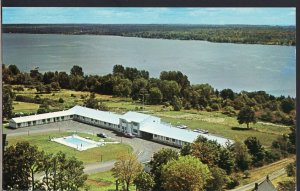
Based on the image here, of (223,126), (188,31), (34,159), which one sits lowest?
(34,159)

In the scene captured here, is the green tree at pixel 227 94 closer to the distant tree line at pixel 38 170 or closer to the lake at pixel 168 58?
the lake at pixel 168 58

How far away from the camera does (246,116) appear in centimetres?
257

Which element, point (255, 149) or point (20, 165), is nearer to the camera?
point (255, 149)

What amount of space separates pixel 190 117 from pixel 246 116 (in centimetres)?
28

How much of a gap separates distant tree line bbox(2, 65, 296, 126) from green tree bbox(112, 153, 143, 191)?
295 millimetres

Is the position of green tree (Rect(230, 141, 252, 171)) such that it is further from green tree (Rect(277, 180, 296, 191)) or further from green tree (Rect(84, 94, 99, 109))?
green tree (Rect(84, 94, 99, 109))

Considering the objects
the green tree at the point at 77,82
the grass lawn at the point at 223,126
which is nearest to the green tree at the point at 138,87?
the grass lawn at the point at 223,126

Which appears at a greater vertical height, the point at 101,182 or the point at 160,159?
the point at 160,159

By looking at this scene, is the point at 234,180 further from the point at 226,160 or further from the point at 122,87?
the point at 122,87

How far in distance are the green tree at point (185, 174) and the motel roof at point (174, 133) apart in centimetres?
10

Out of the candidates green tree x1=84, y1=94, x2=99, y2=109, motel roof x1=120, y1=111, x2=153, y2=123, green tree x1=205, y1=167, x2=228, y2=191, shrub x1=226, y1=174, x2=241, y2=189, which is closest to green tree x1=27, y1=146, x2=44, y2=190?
green tree x1=84, y1=94, x2=99, y2=109

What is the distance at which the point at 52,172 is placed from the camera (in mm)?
2742

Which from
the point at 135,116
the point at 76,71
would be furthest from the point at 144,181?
the point at 76,71

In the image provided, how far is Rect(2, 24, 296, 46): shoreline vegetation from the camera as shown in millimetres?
2576
